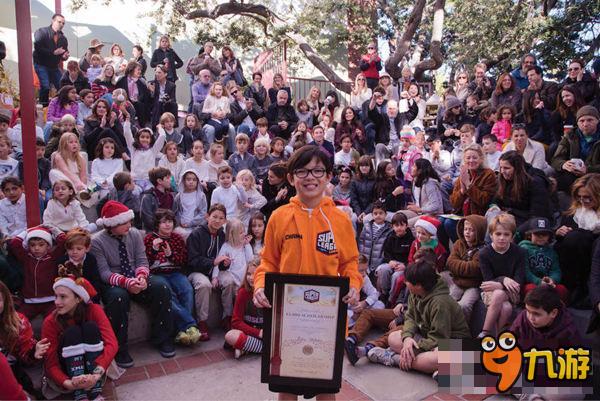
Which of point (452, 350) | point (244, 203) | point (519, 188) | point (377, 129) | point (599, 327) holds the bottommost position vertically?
point (452, 350)

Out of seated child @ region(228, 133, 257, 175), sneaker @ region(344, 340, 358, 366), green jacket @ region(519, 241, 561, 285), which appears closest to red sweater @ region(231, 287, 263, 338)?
sneaker @ region(344, 340, 358, 366)

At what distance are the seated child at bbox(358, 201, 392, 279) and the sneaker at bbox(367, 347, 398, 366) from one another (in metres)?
1.66

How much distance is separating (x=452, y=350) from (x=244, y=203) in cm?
355

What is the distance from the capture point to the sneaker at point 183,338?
469cm

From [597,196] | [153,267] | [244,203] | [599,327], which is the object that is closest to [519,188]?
[597,196]

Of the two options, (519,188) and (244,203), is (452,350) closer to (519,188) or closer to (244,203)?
(519,188)

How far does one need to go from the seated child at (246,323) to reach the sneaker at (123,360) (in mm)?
862

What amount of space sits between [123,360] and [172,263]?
3.63 feet

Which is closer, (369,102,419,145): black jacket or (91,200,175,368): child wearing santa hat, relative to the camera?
(91,200,175,368): child wearing santa hat

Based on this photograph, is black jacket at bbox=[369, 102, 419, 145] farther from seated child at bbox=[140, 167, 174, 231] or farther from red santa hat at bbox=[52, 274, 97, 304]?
red santa hat at bbox=[52, 274, 97, 304]

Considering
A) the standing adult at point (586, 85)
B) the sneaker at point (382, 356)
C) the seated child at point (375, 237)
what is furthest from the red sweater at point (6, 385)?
the standing adult at point (586, 85)

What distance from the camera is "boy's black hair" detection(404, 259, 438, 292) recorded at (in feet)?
14.1

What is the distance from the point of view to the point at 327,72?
640 inches

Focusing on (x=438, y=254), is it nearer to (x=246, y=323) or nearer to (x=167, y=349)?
(x=246, y=323)
